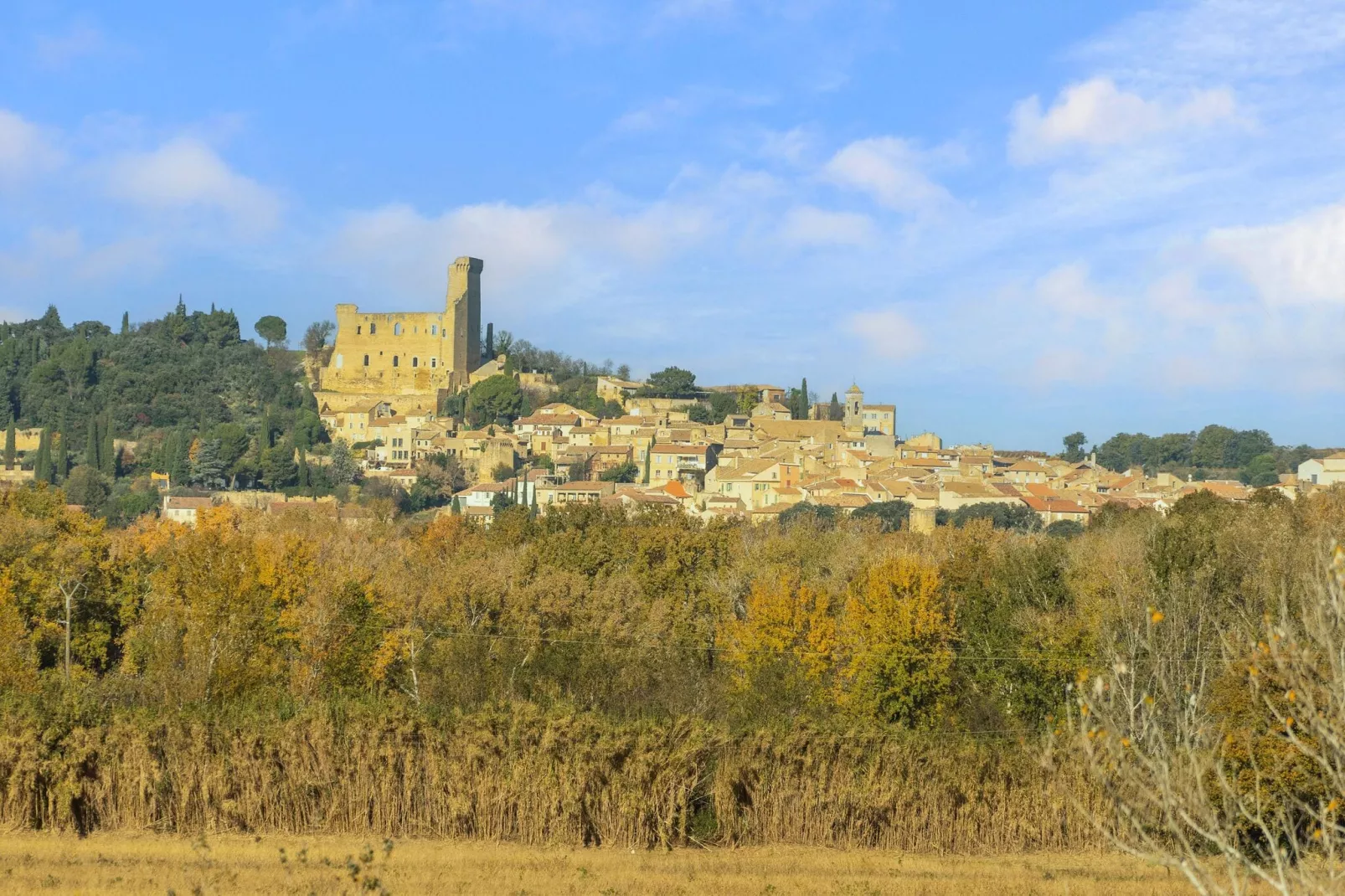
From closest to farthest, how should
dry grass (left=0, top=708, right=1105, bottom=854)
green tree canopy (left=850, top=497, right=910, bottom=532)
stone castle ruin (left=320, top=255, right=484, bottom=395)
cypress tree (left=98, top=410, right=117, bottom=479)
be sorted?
1. dry grass (left=0, top=708, right=1105, bottom=854)
2. green tree canopy (left=850, top=497, right=910, bottom=532)
3. cypress tree (left=98, top=410, right=117, bottom=479)
4. stone castle ruin (left=320, top=255, right=484, bottom=395)

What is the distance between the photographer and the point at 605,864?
15578mm

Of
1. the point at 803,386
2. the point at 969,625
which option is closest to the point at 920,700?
the point at 969,625

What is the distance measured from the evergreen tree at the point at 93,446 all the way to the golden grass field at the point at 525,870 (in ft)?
216

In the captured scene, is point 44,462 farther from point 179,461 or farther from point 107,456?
point 179,461

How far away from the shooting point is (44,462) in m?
75.2

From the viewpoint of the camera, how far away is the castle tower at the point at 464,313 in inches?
3743

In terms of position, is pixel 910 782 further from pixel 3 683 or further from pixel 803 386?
pixel 803 386

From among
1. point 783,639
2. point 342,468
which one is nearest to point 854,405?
point 342,468

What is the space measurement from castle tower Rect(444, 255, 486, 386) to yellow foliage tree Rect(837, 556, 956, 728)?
229 ft

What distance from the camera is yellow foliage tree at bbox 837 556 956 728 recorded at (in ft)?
78.0

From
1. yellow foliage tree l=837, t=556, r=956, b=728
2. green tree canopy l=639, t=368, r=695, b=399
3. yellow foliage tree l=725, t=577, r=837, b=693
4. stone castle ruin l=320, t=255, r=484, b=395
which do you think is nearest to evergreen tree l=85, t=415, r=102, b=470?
stone castle ruin l=320, t=255, r=484, b=395

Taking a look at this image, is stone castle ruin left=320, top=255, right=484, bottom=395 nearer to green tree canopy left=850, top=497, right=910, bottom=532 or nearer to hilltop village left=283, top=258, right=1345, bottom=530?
hilltop village left=283, top=258, right=1345, bottom=530

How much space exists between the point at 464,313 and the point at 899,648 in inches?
2910

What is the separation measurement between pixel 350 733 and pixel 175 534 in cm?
2827
